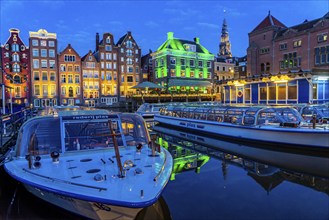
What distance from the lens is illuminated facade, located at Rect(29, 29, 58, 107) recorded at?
5838 centimetres

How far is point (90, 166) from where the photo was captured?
272 inches

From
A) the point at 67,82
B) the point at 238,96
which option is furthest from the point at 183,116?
the point at 67,82

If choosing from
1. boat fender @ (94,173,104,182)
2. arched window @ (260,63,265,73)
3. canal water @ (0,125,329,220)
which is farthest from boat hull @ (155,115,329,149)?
arched window @ (260,63,265,73)

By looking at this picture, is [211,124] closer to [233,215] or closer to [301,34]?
[233,215]

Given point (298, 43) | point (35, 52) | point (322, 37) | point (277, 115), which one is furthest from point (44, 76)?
point (322, 37)

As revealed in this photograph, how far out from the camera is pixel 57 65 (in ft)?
198

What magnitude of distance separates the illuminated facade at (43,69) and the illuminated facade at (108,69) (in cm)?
1020

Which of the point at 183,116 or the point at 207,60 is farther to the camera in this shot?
the point at 207,60

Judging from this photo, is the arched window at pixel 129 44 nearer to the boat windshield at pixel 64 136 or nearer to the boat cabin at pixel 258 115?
the boat cabin at pixel 258 115

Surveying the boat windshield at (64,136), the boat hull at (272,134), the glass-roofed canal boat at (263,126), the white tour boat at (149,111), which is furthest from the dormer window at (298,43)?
the boat windshield at (64,136)

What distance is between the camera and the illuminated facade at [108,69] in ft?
208

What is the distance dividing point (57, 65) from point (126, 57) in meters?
16.3

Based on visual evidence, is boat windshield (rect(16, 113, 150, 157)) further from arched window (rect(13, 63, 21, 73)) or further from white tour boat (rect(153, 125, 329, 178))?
arched window (rect(13, 63, 21, 73))

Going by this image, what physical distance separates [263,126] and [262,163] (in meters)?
4.57
